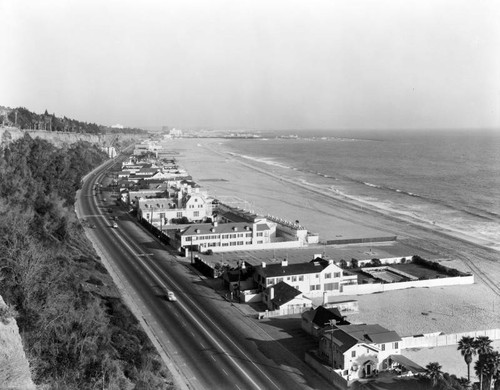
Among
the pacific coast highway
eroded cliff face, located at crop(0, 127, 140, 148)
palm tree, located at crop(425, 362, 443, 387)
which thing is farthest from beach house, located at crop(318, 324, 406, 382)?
eroded cliff face, located at crop(0, 127, 140, 148)

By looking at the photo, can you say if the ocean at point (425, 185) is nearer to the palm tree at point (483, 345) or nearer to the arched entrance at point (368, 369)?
the palm tree at point (483, 345)

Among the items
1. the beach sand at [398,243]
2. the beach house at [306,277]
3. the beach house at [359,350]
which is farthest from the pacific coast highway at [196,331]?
the beach sand at [398,243]

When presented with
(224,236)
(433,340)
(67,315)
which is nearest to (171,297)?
(67,315)

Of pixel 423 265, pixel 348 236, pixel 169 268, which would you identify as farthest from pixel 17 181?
pixel 423 265

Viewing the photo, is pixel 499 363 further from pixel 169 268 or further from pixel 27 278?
pixel 169 268

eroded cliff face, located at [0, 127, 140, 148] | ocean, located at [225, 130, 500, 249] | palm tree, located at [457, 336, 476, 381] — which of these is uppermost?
eroded cliff face, located at [0, 127, 140, 148]

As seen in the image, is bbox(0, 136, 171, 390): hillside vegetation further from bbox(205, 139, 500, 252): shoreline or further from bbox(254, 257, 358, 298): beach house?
bbox(205, 139, 500, 252): shoreline
